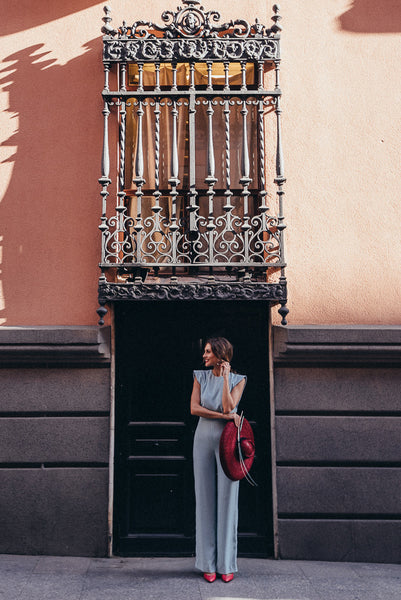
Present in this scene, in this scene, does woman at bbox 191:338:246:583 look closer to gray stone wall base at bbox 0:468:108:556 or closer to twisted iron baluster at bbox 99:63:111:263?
gray stone wall base at bbox 0:468:108:556

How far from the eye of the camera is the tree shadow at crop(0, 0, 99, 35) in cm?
574

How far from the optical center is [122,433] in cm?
536

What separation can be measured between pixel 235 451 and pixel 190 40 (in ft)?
14.3

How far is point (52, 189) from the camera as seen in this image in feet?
18.2

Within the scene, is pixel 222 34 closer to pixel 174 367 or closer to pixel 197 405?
pixel 174 367

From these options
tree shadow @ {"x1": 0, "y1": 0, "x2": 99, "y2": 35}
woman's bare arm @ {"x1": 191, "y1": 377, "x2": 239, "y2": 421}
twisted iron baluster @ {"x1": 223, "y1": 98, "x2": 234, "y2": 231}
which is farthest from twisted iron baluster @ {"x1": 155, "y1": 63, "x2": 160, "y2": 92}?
woman's bare arm @ {"x1": 191, "y1": 377, "x2": 239, "y2": 421}

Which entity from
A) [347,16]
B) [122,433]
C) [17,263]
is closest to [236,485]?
[122,433]

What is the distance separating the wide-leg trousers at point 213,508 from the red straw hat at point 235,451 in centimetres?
15

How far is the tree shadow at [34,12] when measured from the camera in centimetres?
574

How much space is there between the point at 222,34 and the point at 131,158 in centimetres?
174

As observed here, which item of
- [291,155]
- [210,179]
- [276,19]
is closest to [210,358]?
[210,179]

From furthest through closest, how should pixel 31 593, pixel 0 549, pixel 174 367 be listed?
pixel 174 367
pixel 0 549
pixel 31 593

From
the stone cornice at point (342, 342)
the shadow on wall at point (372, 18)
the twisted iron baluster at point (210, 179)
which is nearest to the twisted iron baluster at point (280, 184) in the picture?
the stone cornice at point (342, 342)

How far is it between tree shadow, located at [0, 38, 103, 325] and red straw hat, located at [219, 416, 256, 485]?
2.04 m
